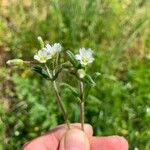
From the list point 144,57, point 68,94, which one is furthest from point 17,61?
point 144,57

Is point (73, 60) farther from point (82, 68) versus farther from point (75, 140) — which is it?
point (75, 140)

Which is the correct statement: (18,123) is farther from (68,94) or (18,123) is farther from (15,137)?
(68,94)

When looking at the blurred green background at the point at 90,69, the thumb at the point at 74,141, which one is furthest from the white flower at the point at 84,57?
the blurred green background at the point at 90,69

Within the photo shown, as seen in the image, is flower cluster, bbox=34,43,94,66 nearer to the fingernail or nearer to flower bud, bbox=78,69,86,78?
flower bud, bbox=78,69,86,78

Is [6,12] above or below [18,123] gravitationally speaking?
above

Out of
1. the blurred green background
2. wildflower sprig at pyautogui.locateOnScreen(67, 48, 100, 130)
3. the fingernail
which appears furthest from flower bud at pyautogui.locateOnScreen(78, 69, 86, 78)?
the blurred green background
